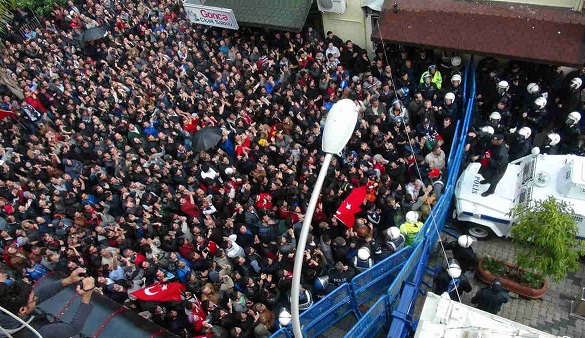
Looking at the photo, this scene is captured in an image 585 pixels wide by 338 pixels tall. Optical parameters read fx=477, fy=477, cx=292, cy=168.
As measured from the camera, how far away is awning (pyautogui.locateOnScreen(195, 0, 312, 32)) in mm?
14336

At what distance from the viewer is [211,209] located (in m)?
10.4

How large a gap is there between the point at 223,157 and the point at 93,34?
25.8ft

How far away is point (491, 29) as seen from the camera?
1243cm

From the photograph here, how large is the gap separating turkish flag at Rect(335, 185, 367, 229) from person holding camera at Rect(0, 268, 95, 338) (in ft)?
16.1

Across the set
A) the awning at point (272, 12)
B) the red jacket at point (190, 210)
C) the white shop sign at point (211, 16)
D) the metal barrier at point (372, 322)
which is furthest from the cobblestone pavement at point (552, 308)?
the white shop sign at point (211, 16)

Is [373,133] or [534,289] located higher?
[373,133]

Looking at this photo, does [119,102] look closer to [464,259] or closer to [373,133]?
[373,133]

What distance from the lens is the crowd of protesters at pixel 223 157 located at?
9375 millimetres

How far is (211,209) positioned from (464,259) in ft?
17.6

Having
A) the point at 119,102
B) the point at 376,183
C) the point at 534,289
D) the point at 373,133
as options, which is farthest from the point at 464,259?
the point at 119,102

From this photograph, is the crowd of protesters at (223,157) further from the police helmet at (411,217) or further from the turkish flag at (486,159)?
the turkish flag at (486,159)

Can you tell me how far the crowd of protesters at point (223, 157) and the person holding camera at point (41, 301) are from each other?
30.3 inches

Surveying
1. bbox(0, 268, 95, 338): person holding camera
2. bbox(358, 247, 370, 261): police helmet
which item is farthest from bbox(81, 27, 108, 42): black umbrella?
bbox(358, 247, 370, 261): police helmet

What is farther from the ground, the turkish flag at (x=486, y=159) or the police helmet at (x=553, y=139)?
the police helmet at (x=553, y=139)
